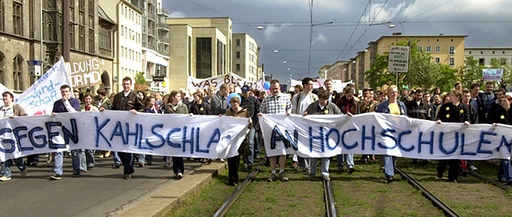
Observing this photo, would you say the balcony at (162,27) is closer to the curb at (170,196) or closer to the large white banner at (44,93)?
the large white banner at (44,93)

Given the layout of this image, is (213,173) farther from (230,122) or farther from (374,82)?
(374,82)

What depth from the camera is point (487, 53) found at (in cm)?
15512

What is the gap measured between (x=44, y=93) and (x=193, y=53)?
3432 inches

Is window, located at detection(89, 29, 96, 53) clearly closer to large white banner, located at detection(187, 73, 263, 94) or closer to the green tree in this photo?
large white banner, located at detection(187, 73, 263, 94)

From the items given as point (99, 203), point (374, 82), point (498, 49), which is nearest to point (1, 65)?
point (99, 203)

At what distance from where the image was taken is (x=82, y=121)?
1090 centimetres

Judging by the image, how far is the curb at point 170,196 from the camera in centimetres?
696

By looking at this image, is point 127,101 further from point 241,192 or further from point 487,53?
point 487,53

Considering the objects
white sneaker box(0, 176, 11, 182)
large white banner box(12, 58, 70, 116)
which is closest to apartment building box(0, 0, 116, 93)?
large white banner box(12, 58, 70, 116)

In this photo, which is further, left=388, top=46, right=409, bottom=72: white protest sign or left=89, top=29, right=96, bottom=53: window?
left=89, top=29, right=96, bottom=53: window

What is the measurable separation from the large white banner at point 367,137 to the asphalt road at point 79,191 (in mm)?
2394

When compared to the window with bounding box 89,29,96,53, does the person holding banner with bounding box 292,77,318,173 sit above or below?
below

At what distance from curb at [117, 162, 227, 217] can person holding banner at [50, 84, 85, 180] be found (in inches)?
93.9

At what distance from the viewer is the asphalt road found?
7.81 metres
